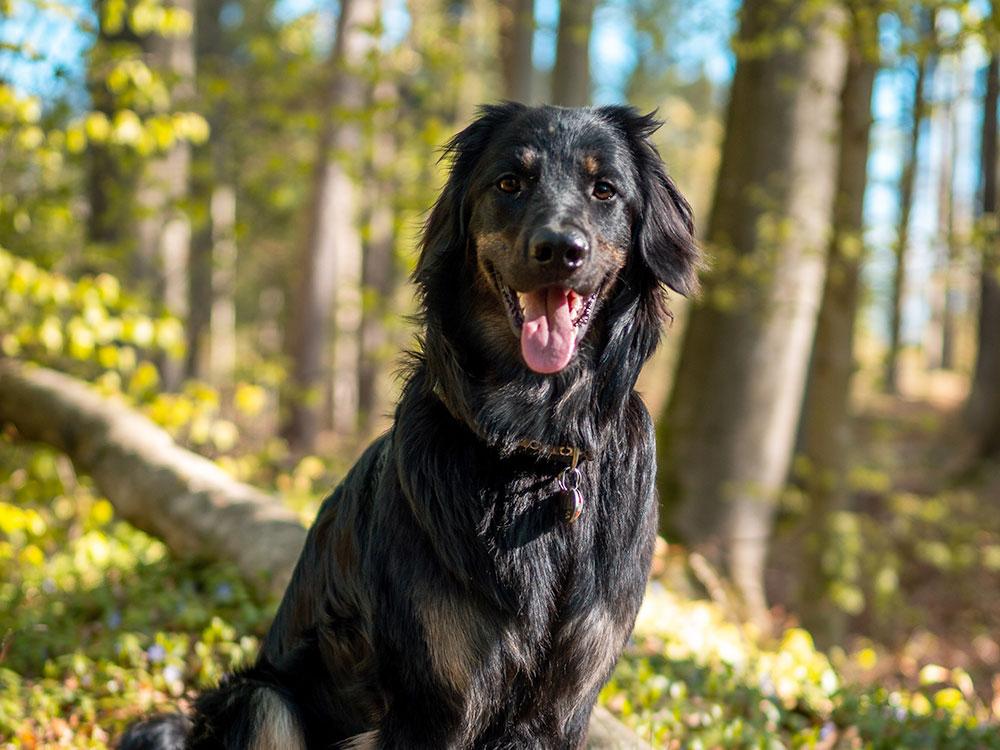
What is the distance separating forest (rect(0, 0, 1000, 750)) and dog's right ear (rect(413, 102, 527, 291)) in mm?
262

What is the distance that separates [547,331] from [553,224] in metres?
0.34

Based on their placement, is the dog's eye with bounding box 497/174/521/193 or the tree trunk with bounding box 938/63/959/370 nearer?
the dog's eye with bounding box 497/174/521/193

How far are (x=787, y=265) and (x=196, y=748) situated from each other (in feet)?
22.0

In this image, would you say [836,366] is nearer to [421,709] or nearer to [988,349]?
[421,709]

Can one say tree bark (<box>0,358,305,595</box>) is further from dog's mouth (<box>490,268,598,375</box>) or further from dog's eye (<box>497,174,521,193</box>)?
dog's eye (<box>497,174,521,193</box>)

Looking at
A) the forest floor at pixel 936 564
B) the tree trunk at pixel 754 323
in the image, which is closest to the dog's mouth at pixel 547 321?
the tree trunk at pixel 754 323

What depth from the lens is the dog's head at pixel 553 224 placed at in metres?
2.95

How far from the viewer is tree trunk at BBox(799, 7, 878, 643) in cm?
736

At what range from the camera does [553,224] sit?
9.55ft

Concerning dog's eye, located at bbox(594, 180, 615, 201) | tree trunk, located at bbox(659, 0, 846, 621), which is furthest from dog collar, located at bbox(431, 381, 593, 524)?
tree trunk, located at bbox(659, 0, 846, 621)

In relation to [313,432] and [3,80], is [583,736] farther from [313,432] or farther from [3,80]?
[313,432]

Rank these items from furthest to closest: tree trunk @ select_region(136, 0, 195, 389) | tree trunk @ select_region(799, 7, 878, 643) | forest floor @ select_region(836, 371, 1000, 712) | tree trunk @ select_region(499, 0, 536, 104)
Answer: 1. tree trunk @ select_region(499, 0, 536, 104)
2. forest floor @ select_region(836, 371, 1000, 712)
3. tree trunk @ select_region(136, 0, 195, 389)
4. tree trunk @ select_region(799, 7, 878, 643)

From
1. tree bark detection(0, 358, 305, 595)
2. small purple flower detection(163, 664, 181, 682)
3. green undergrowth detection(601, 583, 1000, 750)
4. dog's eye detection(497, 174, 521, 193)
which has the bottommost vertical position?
green undergrowth detection(601, 583, 1000, 750)

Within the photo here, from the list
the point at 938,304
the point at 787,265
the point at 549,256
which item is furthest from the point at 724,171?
the point at 938,304
